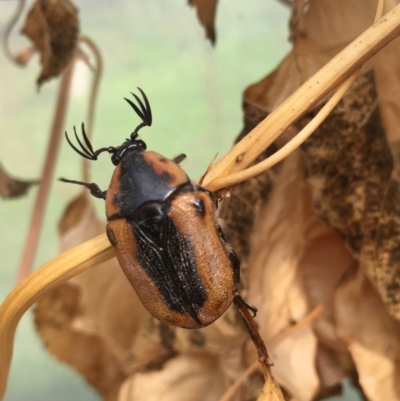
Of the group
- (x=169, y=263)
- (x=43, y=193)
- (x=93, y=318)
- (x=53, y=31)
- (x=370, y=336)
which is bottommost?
(x=370, y=336)

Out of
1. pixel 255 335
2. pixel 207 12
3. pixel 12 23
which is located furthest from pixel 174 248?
pixel 12 23

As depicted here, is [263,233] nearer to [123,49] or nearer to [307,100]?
[307,100]

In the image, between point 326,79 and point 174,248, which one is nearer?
point 326,79

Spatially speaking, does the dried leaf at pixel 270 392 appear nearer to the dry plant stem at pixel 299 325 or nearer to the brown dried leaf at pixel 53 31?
the dry plant stem at pixel 299 325

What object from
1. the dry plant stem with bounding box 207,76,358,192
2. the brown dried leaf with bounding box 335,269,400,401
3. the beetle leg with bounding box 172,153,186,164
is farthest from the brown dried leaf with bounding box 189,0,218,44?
the brown dried leaf with bounding box 335,269,400,401

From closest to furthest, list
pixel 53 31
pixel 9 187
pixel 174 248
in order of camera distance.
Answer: pixel 174 248, pixel 53 31, pixel 9 187

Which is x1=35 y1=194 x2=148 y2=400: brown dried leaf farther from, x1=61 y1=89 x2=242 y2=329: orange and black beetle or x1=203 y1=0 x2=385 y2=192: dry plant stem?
x1=203 y1=0 x2=385 y2=192: dry plant stem

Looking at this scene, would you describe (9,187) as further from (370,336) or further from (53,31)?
(370,336)
